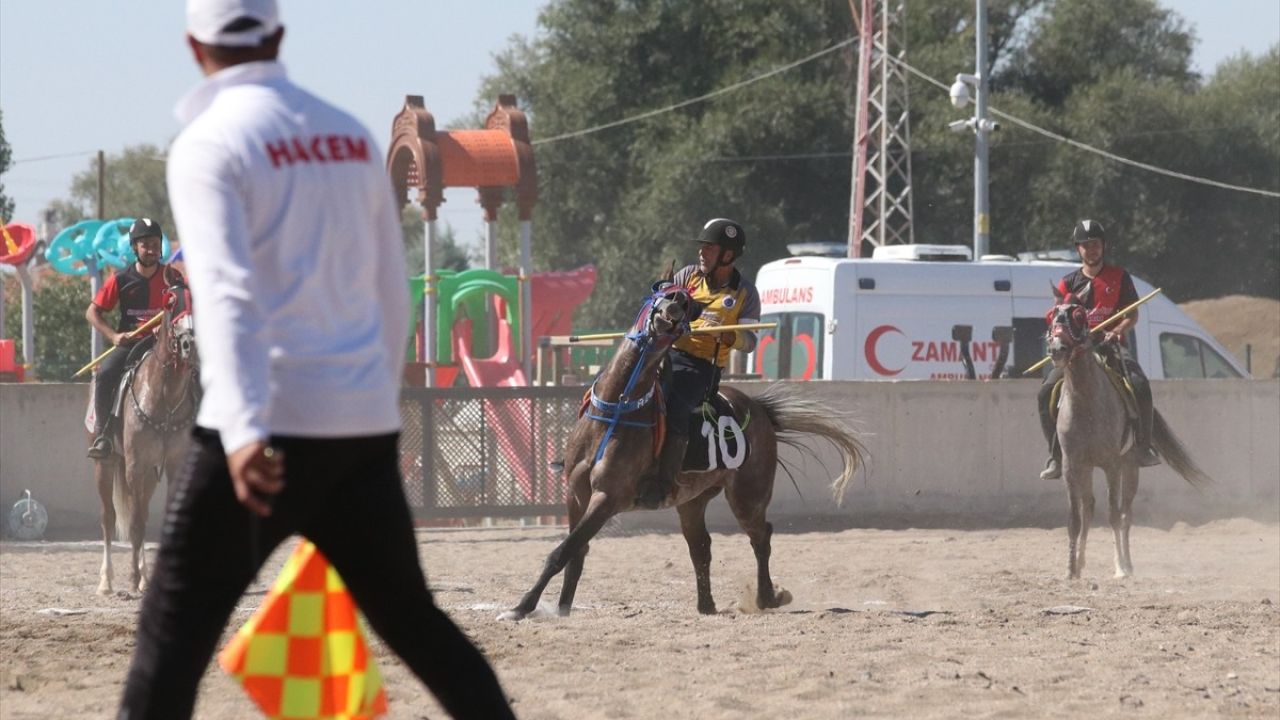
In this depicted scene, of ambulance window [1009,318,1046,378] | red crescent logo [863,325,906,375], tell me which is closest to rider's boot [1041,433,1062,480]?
red crescent logo [863,325,906,375]

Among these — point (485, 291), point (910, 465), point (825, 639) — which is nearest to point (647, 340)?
point (825, 639)

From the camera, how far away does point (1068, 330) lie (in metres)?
13.1

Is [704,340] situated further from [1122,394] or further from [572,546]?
[1122,394]

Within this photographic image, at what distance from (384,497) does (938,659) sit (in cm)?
474

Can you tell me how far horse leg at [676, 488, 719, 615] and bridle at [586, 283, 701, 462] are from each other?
2.65ft

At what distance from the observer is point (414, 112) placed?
20.5 m

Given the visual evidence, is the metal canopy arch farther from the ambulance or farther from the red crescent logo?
the red crescent logo

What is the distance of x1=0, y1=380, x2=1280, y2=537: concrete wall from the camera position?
57.1ft

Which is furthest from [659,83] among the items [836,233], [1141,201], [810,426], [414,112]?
[810,426]

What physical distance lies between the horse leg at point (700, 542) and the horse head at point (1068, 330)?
10.9 ft

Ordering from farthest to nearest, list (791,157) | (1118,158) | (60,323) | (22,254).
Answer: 1. (791,157)
2. (1118,158)
3. (60,323)
4. (22,254)

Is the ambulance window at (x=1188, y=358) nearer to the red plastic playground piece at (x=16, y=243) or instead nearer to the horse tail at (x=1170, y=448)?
the horse tail at (x=1170, y=448)

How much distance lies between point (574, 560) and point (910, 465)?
331 inches

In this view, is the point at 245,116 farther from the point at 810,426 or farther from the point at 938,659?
the point at 810,426
